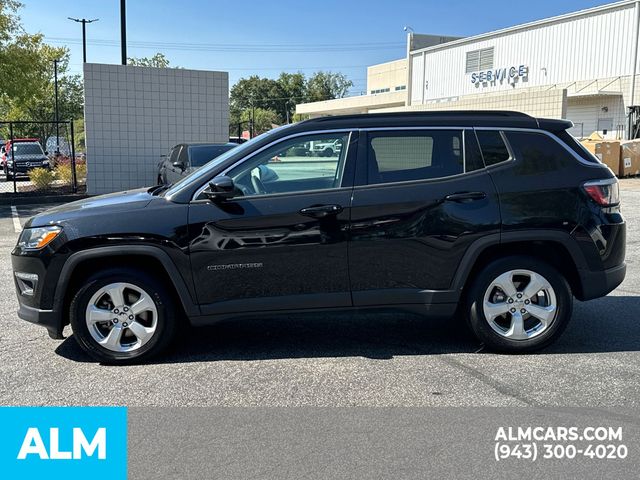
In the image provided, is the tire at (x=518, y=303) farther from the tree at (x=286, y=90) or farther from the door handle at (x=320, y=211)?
the tree at (x=286, y=90)

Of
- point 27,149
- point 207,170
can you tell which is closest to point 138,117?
point 27,149

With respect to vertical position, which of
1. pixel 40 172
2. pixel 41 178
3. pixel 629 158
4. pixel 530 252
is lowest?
pixel 530 252

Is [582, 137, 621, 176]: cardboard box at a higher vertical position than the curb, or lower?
higher

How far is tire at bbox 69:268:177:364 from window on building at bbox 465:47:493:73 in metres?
44.1

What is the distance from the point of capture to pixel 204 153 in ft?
44.2

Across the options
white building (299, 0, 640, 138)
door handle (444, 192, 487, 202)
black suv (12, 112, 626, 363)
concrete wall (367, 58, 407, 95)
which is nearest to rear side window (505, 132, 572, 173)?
black suv (12, 112, 626, 363)

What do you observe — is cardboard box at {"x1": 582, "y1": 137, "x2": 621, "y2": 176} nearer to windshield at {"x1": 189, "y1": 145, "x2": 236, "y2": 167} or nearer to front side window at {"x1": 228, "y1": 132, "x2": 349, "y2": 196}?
windshield at {"x1": 189, "y1": 145, "x2": 236, "y2": 167}

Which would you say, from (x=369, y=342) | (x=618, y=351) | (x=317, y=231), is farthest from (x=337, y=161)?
(x=618, y=351)

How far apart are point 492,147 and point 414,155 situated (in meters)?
0.64

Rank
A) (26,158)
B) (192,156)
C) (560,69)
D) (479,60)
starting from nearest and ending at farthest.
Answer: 1. (192,156)
2. (26,158)
3. (560,69)
4. (479,60)

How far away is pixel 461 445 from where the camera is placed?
12.1ft

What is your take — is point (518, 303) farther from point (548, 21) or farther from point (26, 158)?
point (548, 21)

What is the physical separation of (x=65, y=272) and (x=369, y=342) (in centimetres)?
256

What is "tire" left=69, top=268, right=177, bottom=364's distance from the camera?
16.1 ft
